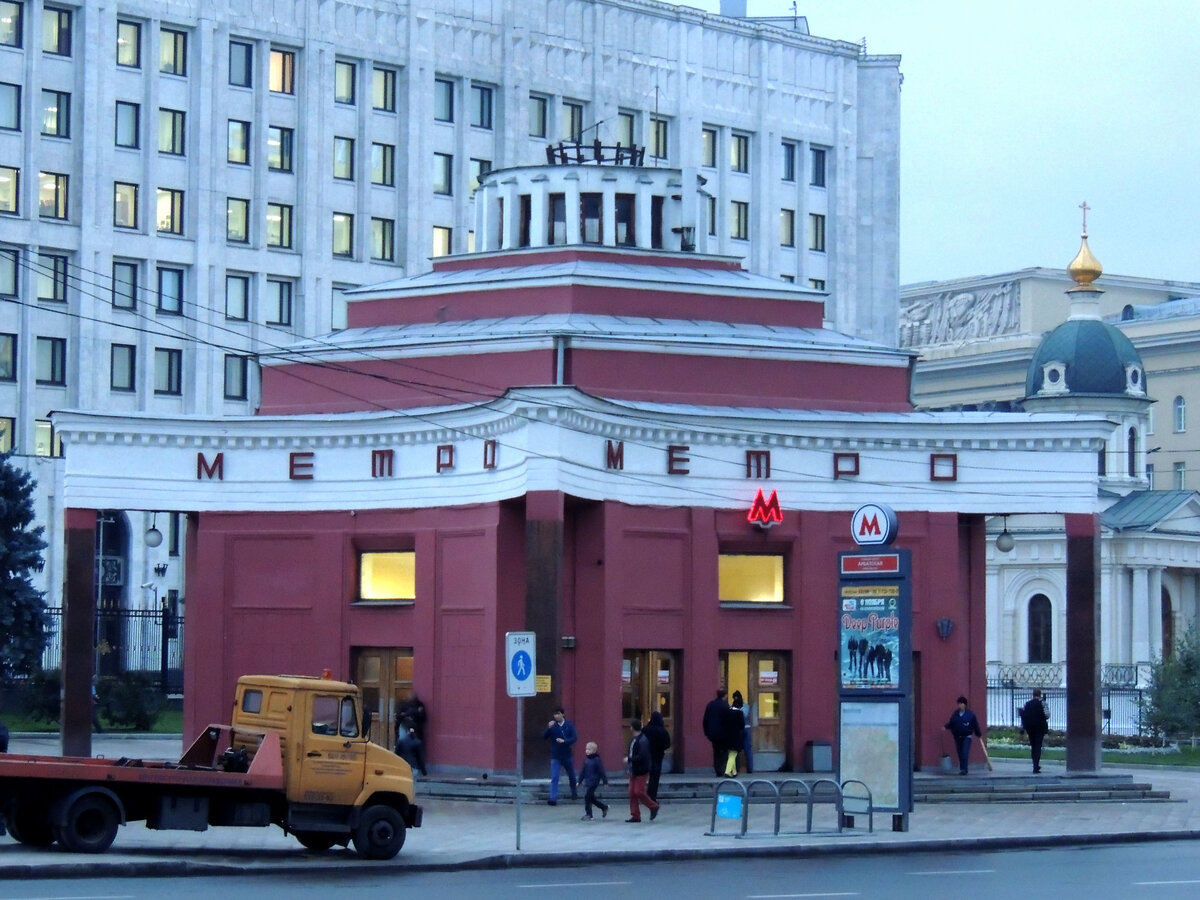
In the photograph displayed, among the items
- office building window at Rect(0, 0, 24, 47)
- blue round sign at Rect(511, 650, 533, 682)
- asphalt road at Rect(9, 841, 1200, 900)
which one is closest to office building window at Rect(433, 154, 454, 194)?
office building window at Rect(0, 0, 24, 47)

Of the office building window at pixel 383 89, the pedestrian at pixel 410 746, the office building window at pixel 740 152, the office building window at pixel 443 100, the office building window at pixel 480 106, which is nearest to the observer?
the pedestrian at pixel 410 746

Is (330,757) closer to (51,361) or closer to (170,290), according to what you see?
(51,361)

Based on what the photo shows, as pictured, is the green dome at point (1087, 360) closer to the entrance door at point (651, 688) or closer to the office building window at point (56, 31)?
the office building window at point (56, 31)

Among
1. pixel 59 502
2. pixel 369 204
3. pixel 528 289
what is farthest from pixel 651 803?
pixel 369 204

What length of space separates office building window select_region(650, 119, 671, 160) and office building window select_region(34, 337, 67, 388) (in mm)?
26632

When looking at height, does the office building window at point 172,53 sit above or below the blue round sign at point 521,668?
above

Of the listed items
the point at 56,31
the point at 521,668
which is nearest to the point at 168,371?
the point at 56,31

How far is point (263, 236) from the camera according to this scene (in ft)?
261

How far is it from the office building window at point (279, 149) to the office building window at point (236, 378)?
7.35m

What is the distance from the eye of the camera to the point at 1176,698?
61750 mm

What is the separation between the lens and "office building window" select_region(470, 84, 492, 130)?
3342 inches

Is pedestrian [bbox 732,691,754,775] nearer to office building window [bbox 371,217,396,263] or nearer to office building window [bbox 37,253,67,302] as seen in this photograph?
office building window [bbox 37,253,67,302]

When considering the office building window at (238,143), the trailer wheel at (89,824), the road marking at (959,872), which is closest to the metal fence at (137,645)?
the office building window at (238,143)

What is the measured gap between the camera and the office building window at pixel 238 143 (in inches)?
3113
